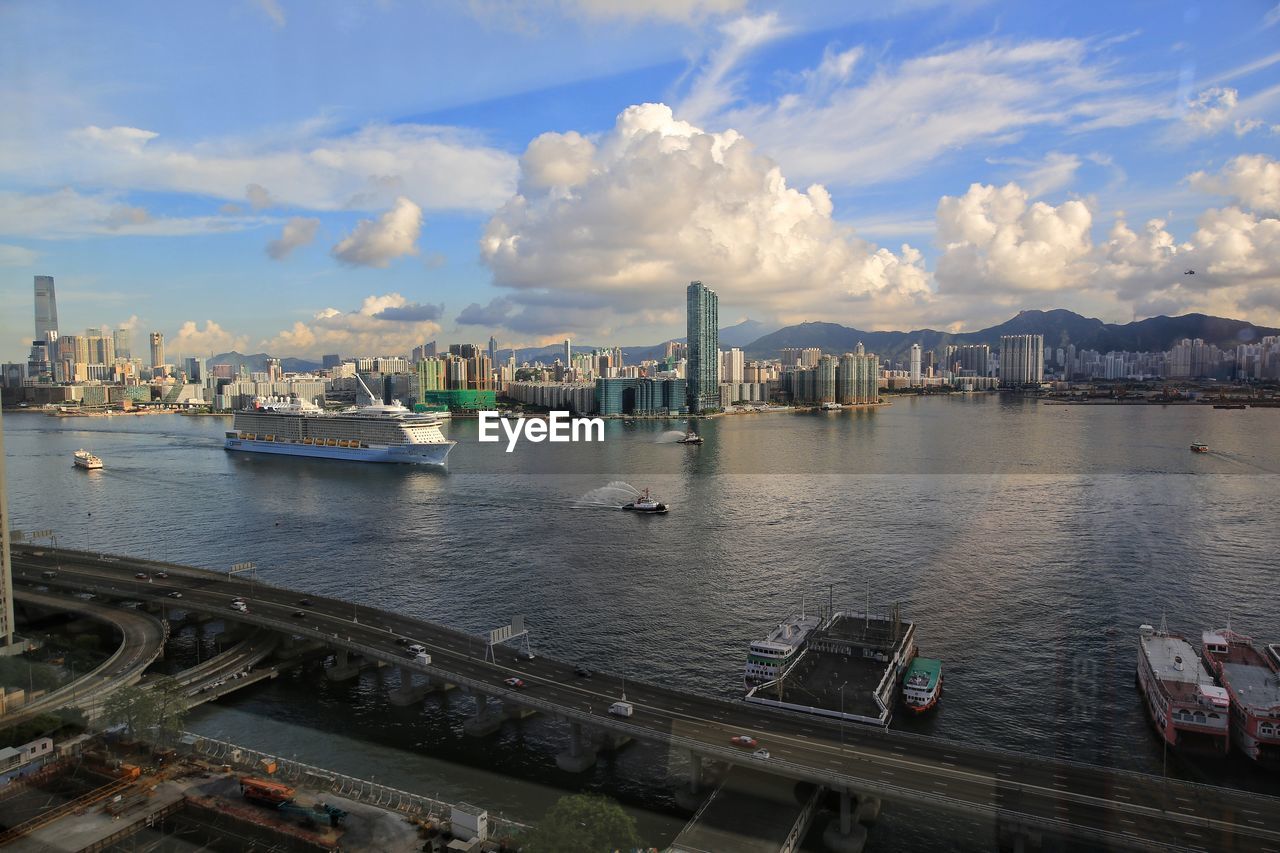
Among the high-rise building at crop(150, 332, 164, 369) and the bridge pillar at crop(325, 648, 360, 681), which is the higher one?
the high-rise building at crop(150, 332, 164, 369)

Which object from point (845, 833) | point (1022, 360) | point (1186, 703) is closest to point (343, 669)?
point (845, 833)

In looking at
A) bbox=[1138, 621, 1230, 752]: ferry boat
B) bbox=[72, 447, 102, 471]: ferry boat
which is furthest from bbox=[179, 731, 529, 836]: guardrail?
bbox=[72, 447, 102, 471]: ferry boat

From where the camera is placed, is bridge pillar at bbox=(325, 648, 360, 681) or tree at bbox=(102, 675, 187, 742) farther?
bridge pillar at bbox=(325, 648, 360, 681)

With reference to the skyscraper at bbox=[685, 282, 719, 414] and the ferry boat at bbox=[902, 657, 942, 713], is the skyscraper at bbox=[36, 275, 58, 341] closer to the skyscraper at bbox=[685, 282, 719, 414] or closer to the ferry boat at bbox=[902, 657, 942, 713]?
the ferry boat at bbox=[902, 657, 942, 713]

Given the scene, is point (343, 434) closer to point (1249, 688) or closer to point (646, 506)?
point (646, 506)

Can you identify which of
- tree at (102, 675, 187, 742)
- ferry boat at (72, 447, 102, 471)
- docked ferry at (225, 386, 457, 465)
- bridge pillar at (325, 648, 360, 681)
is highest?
docked ferry at (225, 386, 457, 465)

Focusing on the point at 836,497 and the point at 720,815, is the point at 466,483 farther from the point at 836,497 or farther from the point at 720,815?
the point at 720,815

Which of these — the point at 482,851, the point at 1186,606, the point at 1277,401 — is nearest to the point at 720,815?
the point at 482,851
